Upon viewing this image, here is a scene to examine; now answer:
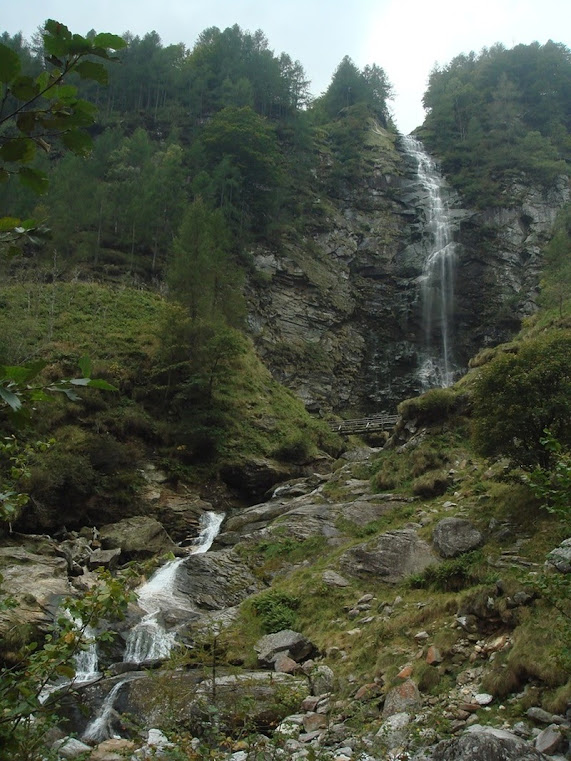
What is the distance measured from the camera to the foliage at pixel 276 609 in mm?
11827

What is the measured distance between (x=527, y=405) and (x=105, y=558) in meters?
11.0

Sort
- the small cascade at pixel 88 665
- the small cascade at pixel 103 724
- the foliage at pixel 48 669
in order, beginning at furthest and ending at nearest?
the small cascade at pixel 88 665
the small cascade at pixel 103 724
the foliage at pixel 48 669

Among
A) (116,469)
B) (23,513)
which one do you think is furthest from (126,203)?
(23,513)

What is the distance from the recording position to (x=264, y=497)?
23.4 metres

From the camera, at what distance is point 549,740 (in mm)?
5324

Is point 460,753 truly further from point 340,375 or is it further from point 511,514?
point 340,375

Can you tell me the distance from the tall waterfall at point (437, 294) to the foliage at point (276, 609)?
2559 centimetres

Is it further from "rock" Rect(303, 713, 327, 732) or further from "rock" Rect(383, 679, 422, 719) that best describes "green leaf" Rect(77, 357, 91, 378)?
"rock" Rect(303, 713, 327, 732)

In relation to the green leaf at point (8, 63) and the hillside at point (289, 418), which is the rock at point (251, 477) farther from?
the green leaf at point (8, 63)

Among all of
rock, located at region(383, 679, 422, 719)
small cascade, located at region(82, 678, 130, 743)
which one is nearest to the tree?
rock, located at region(383, 679, 422, 719)

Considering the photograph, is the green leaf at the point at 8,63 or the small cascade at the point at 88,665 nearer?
the green leaf at the point at 8,63

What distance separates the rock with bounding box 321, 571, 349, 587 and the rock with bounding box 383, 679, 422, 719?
5.04 m

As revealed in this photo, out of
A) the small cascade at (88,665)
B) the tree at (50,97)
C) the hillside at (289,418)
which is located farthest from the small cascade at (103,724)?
the tree at (50,97)

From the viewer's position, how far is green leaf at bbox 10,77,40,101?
1.68m
